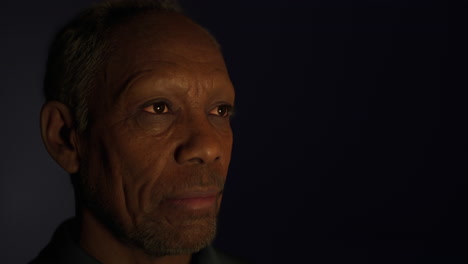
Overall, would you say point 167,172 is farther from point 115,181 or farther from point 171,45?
point 171,45

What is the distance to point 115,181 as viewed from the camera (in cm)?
113

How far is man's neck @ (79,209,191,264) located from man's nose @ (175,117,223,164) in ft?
0.87

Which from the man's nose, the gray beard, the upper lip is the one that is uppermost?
the man's nose

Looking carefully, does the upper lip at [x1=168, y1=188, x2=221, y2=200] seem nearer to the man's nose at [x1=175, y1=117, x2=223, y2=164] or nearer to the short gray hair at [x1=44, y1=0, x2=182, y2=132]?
the man's nose at [x1=175, y1=117, x2=223, y2=164]

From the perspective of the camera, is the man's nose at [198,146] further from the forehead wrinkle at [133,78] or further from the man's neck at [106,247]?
the man's neck at [106,247]

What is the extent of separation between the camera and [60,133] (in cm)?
121

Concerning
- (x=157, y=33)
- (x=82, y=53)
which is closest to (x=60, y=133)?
(x=82, y=53)

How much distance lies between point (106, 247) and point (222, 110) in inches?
16.5

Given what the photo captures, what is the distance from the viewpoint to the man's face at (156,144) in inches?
43.3

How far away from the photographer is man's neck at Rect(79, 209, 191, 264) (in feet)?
3.95

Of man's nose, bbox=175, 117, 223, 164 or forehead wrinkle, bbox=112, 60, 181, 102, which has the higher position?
forehead wrinkle, bbox=112, 60, 181, 102

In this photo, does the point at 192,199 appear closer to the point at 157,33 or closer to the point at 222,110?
the point at 222,110

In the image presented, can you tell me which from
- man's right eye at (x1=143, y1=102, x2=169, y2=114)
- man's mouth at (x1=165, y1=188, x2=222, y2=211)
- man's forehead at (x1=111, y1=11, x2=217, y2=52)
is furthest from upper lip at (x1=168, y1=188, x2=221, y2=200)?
man's forehead at (x1=111, y1=11, x2=217, y2=52)

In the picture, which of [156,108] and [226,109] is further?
[226,109]
